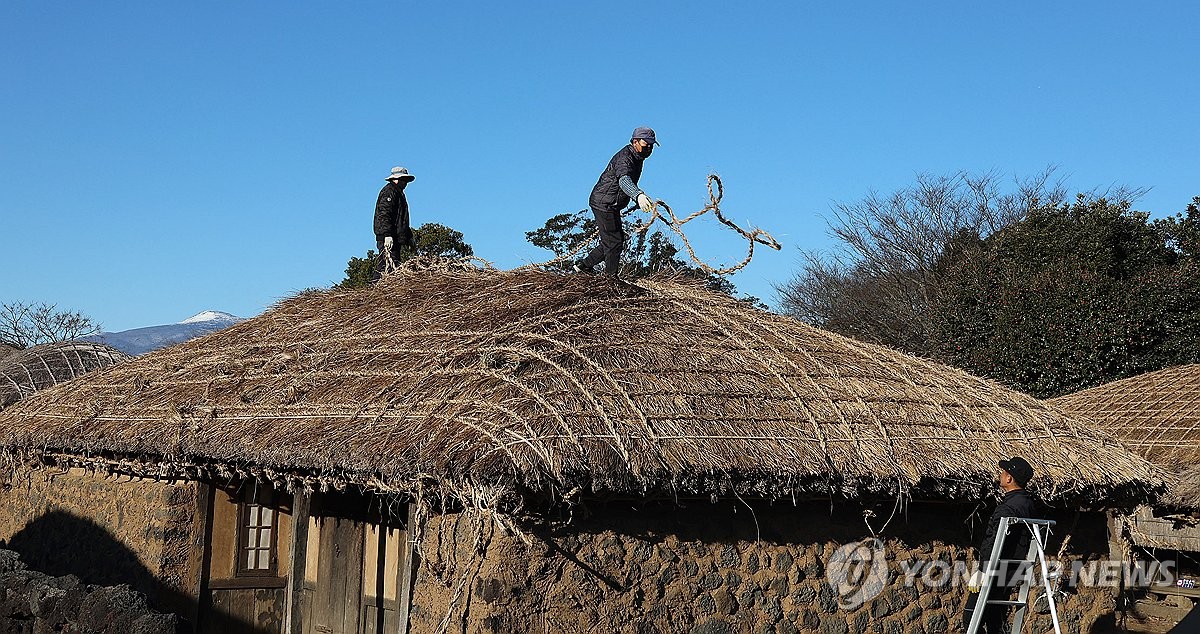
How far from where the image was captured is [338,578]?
28.2 feet

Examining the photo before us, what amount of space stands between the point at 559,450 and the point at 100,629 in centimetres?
299

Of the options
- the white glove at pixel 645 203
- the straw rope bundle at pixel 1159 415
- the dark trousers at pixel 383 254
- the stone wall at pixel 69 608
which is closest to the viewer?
the stone wall at pixel 69 608

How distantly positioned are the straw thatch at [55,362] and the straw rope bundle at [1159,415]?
478 inches

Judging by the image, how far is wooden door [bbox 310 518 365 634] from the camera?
8.44m

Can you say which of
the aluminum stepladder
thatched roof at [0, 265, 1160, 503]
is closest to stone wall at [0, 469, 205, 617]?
thatched roof at [0, 265, 1160, 503]

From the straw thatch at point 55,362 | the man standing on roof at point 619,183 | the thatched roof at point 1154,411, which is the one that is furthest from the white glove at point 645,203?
the straw thatch at point 55,362

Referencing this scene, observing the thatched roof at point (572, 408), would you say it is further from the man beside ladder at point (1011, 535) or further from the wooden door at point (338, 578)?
the wooden door at point (338, 578)

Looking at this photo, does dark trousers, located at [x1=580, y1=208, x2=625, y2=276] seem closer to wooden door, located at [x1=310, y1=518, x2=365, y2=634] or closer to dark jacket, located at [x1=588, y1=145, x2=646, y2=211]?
dark jacket, located at [x1=588, y1=145, x2=646, y2=211]

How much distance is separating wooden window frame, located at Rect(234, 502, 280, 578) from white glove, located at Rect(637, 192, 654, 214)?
3996 millimetres

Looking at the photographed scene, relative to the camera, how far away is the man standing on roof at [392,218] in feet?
37.9

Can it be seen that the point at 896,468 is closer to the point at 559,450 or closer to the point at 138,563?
the point at 559,450

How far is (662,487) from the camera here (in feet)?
20.4

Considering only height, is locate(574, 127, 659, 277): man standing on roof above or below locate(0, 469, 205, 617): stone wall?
above

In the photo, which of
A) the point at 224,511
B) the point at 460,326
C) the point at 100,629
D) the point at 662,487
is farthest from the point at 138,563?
the point at 662,487
